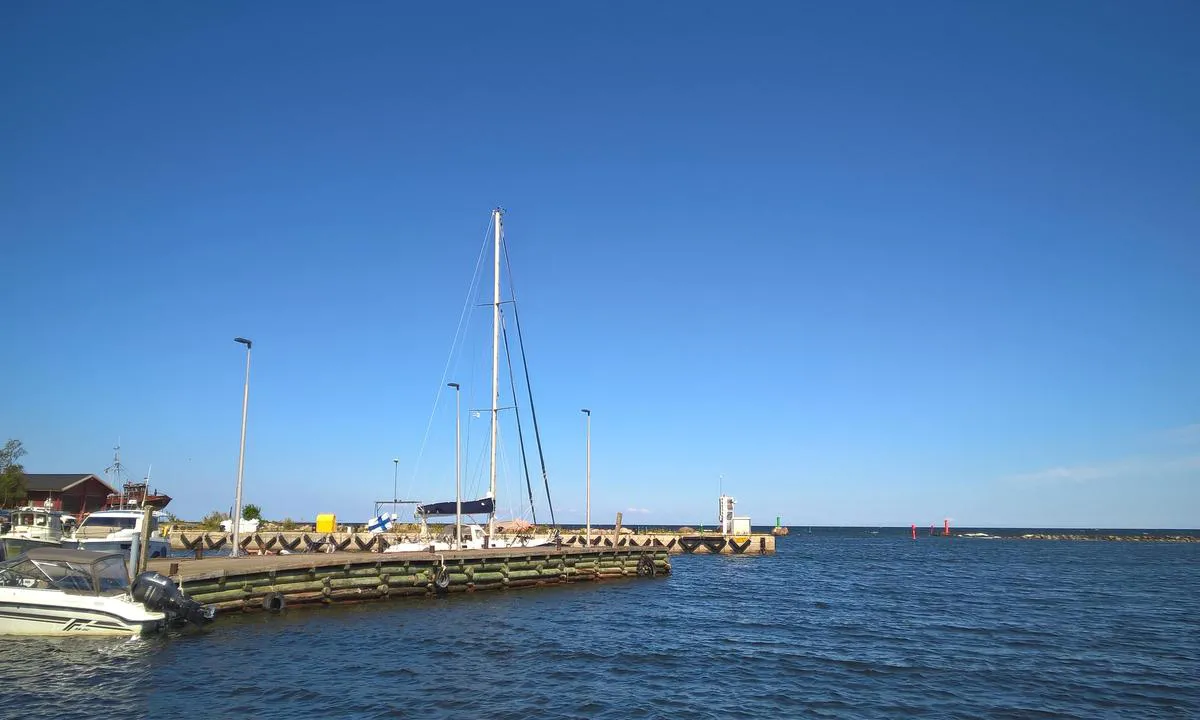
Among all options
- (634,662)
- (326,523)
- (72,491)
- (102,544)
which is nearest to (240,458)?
(102,544)

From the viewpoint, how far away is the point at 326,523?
Result: 68.1 metres

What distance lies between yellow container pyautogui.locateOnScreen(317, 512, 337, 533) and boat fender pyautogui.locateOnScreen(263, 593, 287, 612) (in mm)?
39560

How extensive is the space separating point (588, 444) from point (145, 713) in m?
47.4

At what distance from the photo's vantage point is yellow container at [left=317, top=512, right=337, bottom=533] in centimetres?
6775

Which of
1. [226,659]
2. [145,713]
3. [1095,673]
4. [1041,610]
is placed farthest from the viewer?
[1041,610]

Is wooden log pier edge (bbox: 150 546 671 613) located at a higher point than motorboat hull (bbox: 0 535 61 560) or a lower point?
lower

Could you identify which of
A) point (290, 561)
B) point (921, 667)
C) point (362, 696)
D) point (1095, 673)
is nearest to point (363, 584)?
point (290, 561)

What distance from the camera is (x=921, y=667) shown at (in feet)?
76.2

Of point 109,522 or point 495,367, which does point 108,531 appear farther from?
point 495,367

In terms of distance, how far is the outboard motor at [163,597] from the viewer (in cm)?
2370

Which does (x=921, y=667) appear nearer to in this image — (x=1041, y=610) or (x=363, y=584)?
(x=1041, y=610)

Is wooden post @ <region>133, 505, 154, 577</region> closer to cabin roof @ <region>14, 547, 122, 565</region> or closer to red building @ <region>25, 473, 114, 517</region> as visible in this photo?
cabin roof @ <region>14, 547, 122, 565</region>

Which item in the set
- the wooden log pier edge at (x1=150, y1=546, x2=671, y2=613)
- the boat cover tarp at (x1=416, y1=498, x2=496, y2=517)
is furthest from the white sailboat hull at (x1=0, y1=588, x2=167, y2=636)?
the boat cover tarp at (x1=416, y1=498, x2=496, y2=517)

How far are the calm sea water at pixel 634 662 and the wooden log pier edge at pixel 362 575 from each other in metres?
0.97
